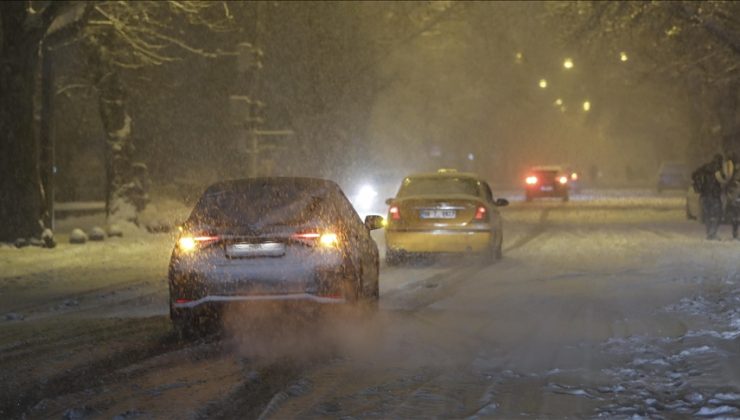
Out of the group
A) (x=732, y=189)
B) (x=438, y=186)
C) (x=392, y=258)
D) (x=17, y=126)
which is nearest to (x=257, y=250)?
(x=392, y=258)

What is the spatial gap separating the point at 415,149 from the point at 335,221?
74077 mm

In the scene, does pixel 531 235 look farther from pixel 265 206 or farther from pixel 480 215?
pixel 265 206

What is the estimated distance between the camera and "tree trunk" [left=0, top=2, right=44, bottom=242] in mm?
20766

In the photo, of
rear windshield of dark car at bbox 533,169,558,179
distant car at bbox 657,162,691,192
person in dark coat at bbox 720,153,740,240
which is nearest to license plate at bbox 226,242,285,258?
person in dark coat at bbox 720,153,740,240

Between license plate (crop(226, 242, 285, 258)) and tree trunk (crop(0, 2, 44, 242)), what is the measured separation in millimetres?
12640

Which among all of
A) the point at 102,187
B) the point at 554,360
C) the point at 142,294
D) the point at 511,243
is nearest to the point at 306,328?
the point at 554,360

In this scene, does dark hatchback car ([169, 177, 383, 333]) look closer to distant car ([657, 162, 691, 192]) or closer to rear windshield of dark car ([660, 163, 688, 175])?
distant car ([657, 162, 691, 192])

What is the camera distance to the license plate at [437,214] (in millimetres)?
17141

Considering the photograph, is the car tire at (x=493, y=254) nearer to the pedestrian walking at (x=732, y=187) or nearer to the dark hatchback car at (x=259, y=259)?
the pedestrian walking at (x=732, y=187)

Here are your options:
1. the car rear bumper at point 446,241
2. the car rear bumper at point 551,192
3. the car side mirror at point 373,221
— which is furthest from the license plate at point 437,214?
the car rear bumper at point 551,192

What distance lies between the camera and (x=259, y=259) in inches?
373

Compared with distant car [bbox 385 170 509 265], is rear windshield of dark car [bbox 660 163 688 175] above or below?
above

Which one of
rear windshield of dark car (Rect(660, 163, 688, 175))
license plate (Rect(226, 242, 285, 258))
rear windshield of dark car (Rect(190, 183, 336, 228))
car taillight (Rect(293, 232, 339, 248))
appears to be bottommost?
license plate (Rect(226, 242, 285, 258))

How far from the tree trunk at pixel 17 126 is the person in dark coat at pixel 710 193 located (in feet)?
46.1
